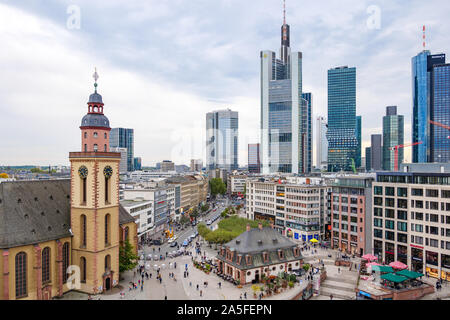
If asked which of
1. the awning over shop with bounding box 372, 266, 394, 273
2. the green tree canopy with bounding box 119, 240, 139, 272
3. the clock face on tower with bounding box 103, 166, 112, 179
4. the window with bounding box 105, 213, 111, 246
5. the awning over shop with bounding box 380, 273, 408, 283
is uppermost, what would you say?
the clock face on tower with bounding box 103, 166, 112, 179

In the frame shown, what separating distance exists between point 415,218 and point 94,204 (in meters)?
59.1

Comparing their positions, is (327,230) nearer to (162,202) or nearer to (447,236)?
(447,236)

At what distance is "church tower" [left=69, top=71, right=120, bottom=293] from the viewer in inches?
1892

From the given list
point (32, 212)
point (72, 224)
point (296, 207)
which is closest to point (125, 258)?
point (72, 224)

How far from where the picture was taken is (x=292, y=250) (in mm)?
64000

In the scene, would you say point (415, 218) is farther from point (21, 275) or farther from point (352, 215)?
point (21, 275)

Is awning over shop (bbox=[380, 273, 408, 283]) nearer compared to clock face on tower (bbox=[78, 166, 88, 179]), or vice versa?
clock face on tower (bbox=[78, 166, 88, 179])

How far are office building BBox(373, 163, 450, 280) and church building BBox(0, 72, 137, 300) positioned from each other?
180ft

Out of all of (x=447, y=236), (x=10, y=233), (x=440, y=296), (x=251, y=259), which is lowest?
(x=440, y=296)

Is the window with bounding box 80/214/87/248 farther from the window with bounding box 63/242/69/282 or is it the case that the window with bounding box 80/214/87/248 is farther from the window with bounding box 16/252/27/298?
the window with bounding box 16/252/27/298

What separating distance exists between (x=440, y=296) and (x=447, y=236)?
41.6 ft

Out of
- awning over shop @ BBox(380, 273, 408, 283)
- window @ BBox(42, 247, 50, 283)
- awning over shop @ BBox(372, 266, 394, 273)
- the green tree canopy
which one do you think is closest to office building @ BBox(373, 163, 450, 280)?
awning over shop @ BBox(372, 266, 394, 273)

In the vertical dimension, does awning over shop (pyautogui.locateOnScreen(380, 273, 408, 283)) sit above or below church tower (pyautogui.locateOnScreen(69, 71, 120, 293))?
below

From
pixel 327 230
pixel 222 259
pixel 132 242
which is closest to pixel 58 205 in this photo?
pixel 132 242
